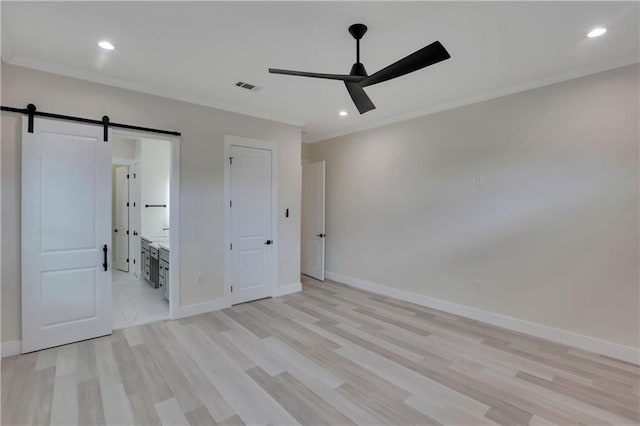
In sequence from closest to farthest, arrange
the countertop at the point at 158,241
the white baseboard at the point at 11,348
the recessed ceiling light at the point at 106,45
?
the recessed ceiling light at the point at 106,45 < the white baseboard at the point at 11,348 < the countertop at the point at 158,241

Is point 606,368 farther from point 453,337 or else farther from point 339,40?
point 339,40

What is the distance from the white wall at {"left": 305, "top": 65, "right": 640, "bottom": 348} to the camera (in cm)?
296

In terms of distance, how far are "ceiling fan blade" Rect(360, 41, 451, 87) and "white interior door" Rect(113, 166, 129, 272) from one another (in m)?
6.03

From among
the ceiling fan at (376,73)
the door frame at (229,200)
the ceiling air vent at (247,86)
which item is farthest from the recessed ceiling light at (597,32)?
the door frame at (229,200)

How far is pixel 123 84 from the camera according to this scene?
345 centimetres

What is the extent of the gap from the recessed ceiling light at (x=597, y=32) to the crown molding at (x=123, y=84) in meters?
3.63

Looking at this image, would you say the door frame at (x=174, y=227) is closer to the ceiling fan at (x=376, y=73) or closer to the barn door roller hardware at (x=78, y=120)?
the barn door roller hardware at (x=78, y=120)

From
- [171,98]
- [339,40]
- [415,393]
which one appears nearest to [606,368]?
[415,393]

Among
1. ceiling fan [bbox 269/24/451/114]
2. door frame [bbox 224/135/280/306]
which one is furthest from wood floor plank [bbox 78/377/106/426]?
ceiling fan [bbox 269/24/451/114]

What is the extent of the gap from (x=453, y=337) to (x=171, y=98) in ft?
14.6

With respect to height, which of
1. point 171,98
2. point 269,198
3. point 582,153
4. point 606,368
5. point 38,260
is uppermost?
point 171,98

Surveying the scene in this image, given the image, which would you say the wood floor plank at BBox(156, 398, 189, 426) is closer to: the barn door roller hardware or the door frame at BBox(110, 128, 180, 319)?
the door frame at BBox(110, 128, 180, 319)

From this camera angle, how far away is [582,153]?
3.14 metres

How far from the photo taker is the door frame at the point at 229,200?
4.31 m
